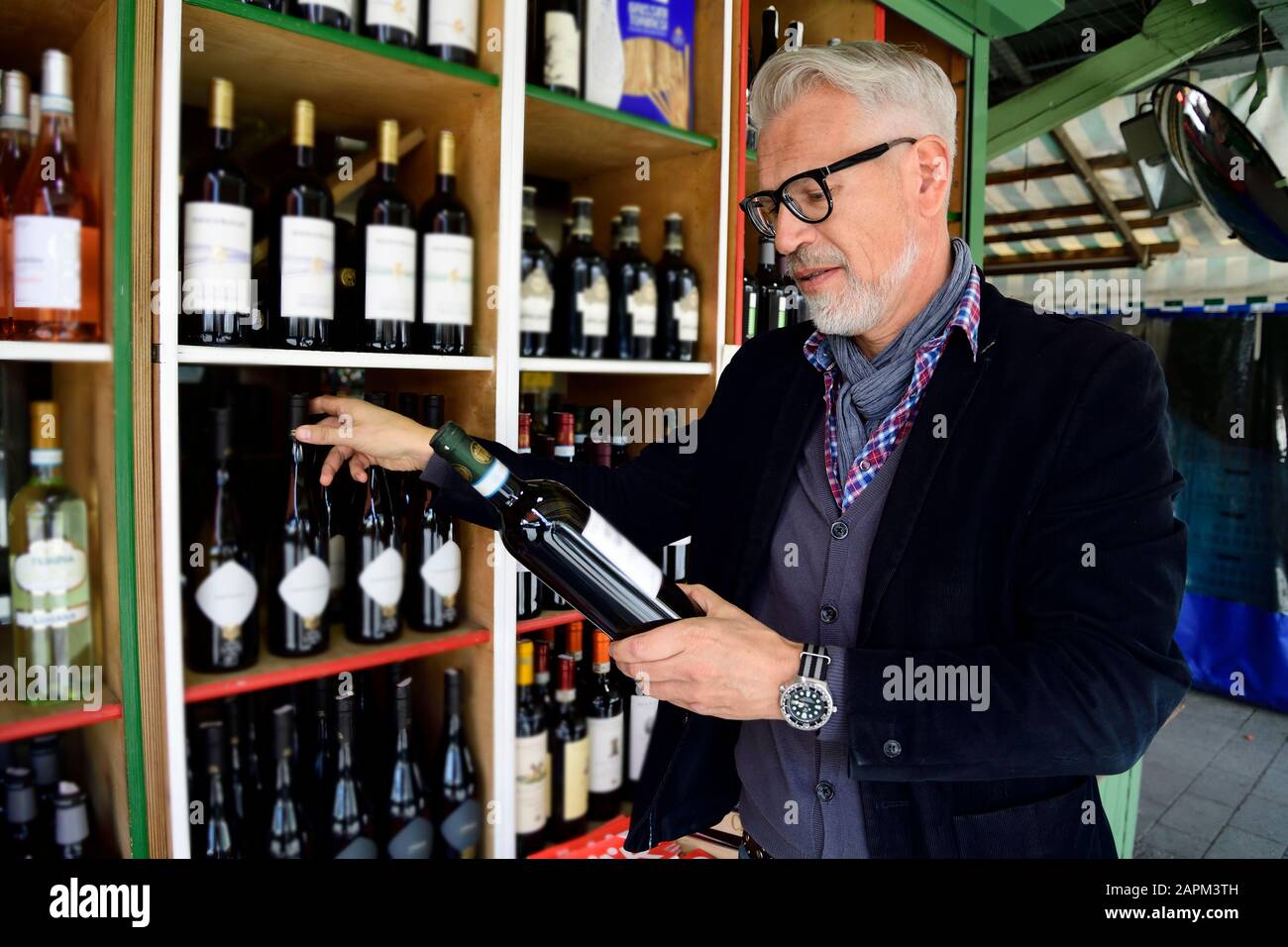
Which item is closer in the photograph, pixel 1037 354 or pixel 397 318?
pixel 1037 354

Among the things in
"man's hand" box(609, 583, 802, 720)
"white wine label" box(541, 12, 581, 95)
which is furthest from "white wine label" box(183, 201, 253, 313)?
"man's hand" box(609, 583, 802, 720)

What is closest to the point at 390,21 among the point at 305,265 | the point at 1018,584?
the point at 305,265

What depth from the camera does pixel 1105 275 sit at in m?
5.60

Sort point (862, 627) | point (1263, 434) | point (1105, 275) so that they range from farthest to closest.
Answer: point (1105, 275), point (1263, 434), point (862, 627)

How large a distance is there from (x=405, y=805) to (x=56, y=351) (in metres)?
0.88

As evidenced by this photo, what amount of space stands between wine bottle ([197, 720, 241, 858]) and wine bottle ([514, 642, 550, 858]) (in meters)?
0.45

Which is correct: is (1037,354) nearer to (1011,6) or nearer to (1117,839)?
(1011,6)

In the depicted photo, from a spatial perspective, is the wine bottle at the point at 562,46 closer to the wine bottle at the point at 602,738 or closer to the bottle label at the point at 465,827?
the wine bottle at the point at 602,738

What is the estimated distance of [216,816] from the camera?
1.28 meters

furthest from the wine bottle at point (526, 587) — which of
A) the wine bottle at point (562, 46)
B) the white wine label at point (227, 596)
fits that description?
the wine bottle at point (562, 46)

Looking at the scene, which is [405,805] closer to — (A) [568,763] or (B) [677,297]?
(A) [568,763]

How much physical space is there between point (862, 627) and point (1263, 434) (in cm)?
463
